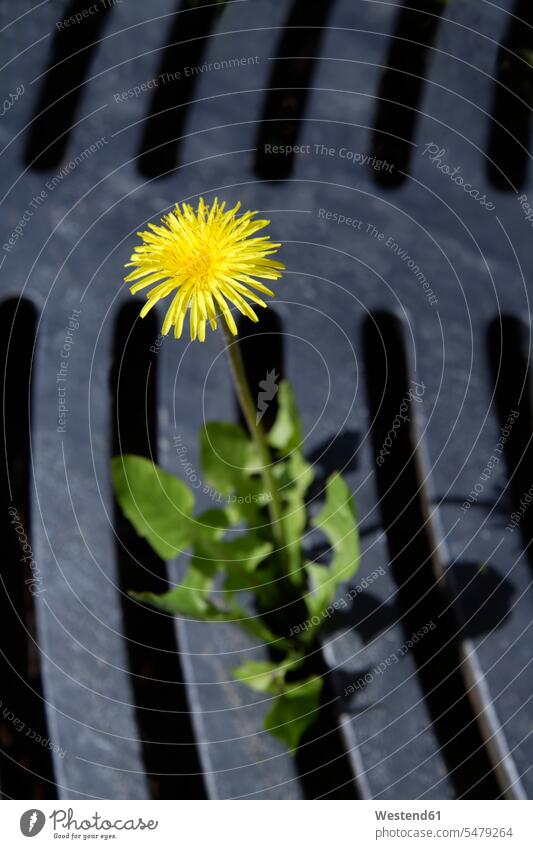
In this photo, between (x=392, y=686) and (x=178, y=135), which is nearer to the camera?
(x=392, y=686)

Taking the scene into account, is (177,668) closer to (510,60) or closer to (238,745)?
(238,745)

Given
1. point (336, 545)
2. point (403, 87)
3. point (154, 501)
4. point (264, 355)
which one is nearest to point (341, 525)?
point (336, 545)

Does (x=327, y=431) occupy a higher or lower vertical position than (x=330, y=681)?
higher

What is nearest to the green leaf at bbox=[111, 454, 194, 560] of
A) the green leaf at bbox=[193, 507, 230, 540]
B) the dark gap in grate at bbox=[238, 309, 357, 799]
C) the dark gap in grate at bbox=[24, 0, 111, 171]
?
the green leaf at bbox=[193, 507, 230, 540]

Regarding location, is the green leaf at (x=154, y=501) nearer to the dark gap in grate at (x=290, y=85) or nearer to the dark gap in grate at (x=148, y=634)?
the dark gap in grate at (x=148, y=634)

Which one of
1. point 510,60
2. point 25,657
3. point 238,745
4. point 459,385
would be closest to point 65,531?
point 25,657

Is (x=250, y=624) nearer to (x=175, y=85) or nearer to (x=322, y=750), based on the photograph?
(x=322, y=750)

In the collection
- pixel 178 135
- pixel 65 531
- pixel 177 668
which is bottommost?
pixel 177 668
